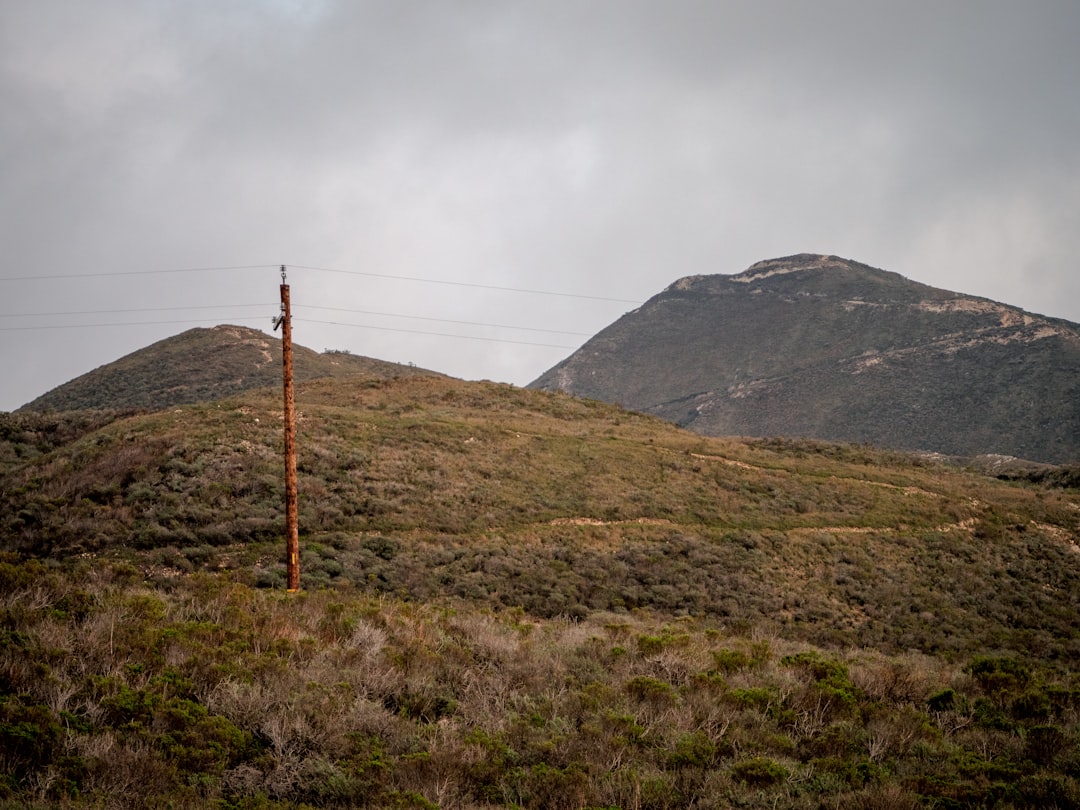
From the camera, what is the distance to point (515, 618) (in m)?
16.0

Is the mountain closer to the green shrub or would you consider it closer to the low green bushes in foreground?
the low green bushes in foreground

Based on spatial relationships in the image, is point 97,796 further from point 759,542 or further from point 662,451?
point 662,451

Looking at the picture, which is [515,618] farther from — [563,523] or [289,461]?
[563,523]

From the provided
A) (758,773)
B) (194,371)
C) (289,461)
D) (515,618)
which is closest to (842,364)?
(194,371)

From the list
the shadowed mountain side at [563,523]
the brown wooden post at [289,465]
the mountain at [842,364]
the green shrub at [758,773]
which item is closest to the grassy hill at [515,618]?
the green shrub at [758,773]

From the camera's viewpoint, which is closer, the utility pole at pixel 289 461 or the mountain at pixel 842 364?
the utility pole at pixel 289 461

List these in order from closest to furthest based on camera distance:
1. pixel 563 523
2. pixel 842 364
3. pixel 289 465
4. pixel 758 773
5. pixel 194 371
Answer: pixel 758 773
pixel 289 465
pixel 563 523
pixel 194 371
pixel 842 364

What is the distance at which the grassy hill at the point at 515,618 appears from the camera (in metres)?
6.49

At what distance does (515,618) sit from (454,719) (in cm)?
808

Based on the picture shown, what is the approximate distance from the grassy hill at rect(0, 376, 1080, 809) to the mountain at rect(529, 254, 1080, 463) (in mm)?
52392

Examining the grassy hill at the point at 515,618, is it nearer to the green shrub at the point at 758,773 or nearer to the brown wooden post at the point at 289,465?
the green shrub at the point at 758,773

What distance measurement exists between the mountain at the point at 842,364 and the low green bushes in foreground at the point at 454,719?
302ft

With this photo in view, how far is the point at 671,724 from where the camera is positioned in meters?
7.94

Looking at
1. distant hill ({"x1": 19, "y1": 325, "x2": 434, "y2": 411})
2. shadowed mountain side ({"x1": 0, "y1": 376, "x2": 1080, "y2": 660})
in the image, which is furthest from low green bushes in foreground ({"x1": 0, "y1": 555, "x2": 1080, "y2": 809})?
distant hill ({"x1": 19, "y1": 325, "x2": 434, "y2": 411})
